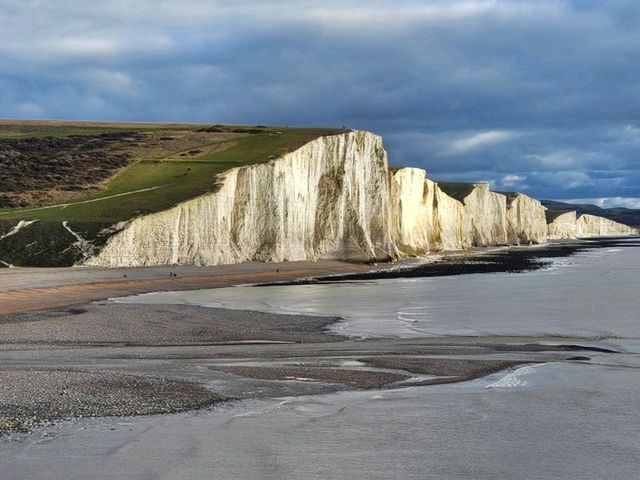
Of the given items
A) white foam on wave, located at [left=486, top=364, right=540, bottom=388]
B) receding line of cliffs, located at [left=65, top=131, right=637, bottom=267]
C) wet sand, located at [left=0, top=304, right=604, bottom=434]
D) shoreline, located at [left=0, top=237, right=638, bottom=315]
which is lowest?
white foam on wave, located at [left=486, top=364, right=540, bottom=388]

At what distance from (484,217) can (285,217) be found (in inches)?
3908

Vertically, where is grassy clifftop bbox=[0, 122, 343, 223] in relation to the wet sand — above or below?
above

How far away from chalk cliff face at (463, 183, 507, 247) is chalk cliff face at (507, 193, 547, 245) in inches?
340

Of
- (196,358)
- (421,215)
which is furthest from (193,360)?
(421,215)

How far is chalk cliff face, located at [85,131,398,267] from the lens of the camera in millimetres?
54781

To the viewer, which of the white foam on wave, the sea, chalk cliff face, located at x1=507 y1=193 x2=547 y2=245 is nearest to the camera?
the sea

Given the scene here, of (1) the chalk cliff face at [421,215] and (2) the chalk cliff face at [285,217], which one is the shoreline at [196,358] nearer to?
(2) the chalk cliff face at [285,217]

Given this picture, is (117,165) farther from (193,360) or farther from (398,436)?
(398,436)

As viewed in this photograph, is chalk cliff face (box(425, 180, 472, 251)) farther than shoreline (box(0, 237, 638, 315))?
Yes

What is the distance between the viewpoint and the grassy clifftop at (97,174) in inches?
2032

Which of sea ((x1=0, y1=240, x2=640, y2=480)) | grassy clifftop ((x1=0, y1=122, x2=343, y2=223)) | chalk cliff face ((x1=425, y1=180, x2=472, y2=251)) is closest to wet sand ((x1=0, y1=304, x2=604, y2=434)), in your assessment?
sea ((x1=0, y1=240, x2=640, y2=480))

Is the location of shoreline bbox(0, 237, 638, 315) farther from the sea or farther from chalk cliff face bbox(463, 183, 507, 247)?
chalk cliff face bbox(463, 183, 507, 247)

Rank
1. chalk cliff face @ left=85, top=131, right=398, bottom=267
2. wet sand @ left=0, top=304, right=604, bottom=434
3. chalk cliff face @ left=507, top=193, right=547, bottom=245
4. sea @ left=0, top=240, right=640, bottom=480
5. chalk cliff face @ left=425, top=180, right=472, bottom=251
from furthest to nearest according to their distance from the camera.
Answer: chalk cliff face @ left=507, top=193, right=547, bottom=245
chalk cliff face @ left=425, top=180, right=472, bottom=251
chalk cliff face @ left=85, top=131, right=398, bottom=267
wet sand @ left=0, top=304, right=604, bottom=434
sea @ left=0, top=240, right=640, bottom=480

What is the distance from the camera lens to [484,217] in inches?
6280
